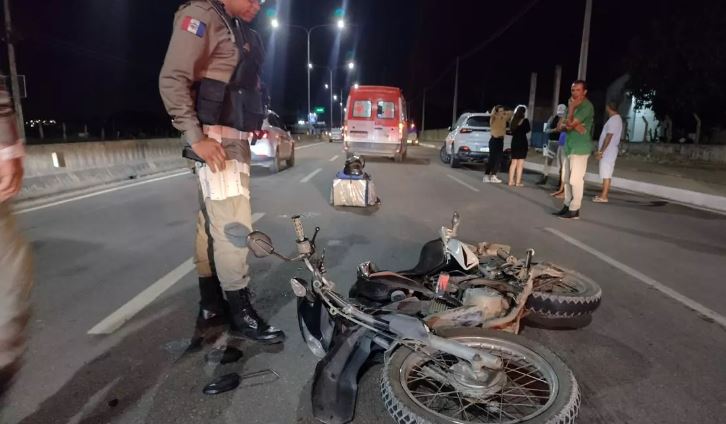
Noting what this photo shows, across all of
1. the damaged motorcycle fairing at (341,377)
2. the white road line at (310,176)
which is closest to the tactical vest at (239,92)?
the damaged motorcycle fairing at (341,377)

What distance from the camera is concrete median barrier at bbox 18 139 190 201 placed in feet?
29.6

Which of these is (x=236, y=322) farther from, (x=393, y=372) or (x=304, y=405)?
(x=393, y=372)

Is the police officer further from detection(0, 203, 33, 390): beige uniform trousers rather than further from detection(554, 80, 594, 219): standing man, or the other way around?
detection(554, 80, 594, 219): standing man

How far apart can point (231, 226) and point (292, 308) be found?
3.30 ft

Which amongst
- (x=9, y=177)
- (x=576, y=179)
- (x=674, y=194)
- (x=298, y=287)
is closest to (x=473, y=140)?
(x=674, y=194)

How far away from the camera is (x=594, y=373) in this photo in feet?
9.39

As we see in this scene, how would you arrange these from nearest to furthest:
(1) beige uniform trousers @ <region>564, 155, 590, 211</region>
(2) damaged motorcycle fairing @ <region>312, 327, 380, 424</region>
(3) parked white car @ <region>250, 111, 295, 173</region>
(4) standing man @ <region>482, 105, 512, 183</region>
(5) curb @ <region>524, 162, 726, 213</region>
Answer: (2) damaged motorcycle fairing @ <region>312, 327, 380, 424</region>
(1) beige uniform trousers @ <region>564, 155, 590, 211</region>
(5) curb @ <region>524, 162, 726, 213</region>
(4) standing man @ <region>482, 105, 512, 183</region>
(3) parked white car @ <region>250, 111, 295, 173</region>

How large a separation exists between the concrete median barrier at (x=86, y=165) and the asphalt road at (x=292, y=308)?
56.1 inches

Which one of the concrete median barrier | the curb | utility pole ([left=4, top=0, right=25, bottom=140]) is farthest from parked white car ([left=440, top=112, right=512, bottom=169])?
utility pole ([left=4, top=0, right=25, bottom=140])

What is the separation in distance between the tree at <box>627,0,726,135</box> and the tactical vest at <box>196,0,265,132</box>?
25.4 m

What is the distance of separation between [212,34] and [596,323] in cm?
323

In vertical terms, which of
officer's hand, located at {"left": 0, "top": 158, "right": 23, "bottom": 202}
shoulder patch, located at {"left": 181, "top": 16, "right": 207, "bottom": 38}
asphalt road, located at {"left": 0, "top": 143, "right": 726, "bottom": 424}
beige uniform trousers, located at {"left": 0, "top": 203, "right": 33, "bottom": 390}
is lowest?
asphalt road, located at {"left": 0, "top": 143, "right": 726, "bottom": 424}

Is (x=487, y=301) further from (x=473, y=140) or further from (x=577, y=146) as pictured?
(x=473, y=140)

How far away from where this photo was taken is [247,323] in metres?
3.21
